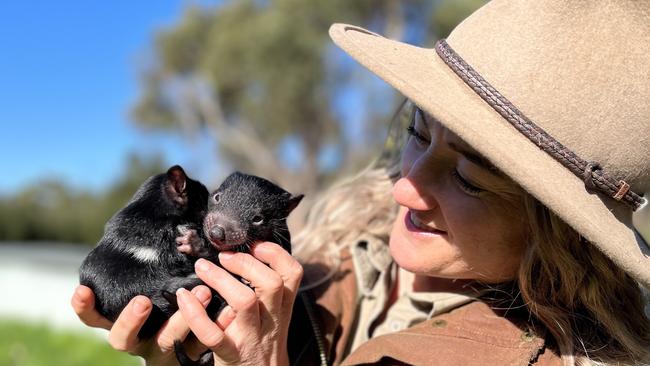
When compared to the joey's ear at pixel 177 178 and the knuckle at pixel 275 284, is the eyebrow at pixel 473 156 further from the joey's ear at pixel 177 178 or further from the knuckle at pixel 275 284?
the joey's ear at pixel 177 178

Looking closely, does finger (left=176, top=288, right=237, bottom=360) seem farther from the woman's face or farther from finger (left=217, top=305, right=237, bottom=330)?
the woman's face

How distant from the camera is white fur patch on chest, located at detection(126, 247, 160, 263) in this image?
6.66 feet

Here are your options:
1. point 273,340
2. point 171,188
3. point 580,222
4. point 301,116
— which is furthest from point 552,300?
point 301,116

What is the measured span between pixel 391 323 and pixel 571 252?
29.5 inches

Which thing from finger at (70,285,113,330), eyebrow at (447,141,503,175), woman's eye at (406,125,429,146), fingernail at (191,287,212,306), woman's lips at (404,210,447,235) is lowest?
finger at (70,285,113,330)

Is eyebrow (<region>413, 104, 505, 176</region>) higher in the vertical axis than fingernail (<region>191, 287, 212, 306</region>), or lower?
higher

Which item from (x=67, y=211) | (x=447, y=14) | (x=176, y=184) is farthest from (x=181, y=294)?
(x=67, y=211)

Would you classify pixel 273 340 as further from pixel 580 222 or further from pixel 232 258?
pixel 580 222

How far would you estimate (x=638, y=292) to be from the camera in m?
2.03

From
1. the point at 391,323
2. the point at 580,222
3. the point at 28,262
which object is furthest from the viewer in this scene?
the point at 28,262

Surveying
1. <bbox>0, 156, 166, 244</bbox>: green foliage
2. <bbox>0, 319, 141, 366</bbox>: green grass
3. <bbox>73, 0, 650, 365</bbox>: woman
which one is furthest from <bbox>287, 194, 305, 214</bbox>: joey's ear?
<bbox>0, 156, 166, 244</bbox>: green foliage

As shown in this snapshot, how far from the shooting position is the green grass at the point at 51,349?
5648 millimetres

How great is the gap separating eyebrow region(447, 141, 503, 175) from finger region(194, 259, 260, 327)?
746mm

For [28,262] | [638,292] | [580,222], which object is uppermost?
[580,222]
